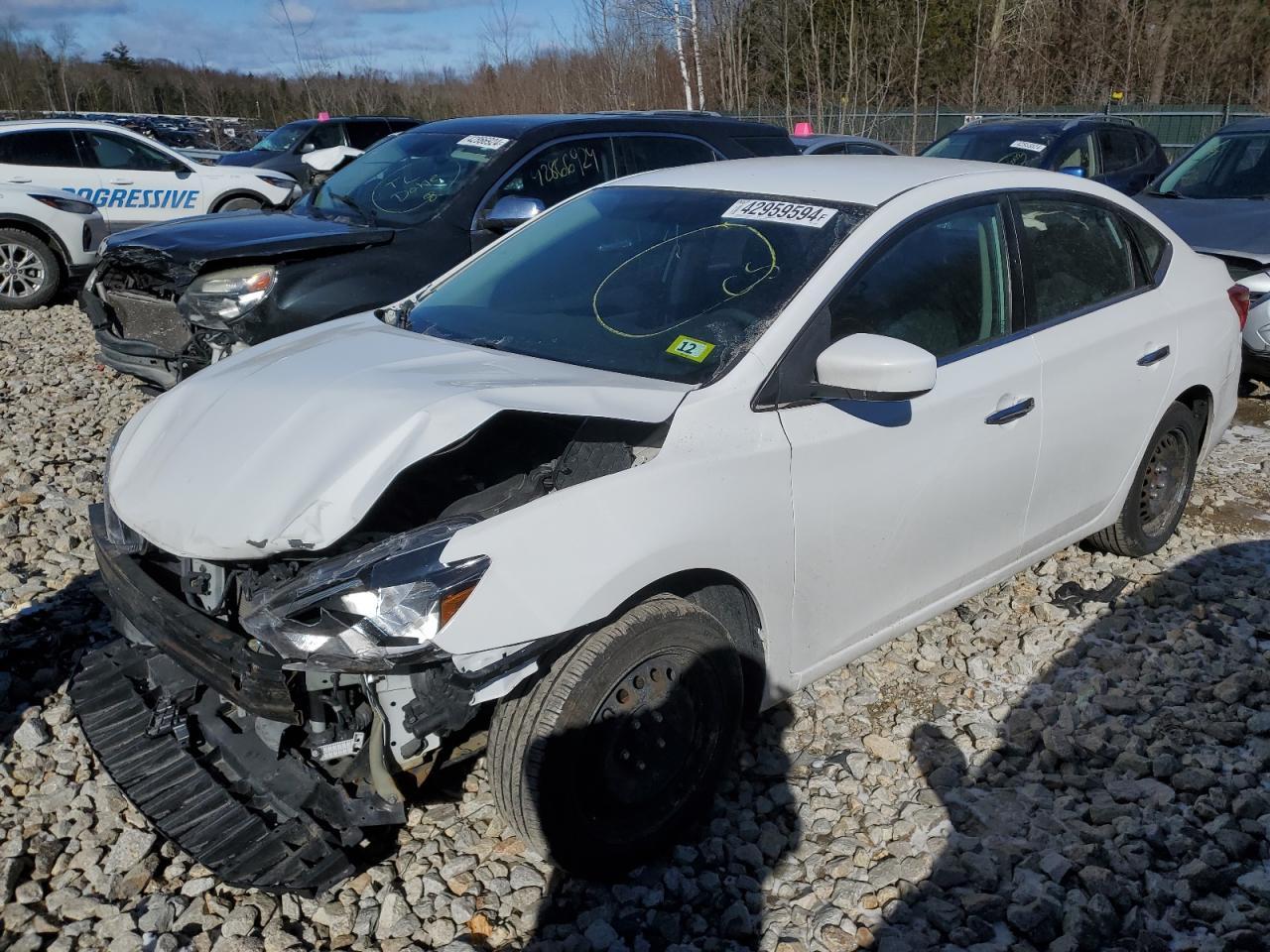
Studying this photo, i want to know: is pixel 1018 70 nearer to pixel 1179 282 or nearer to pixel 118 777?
pixel 1179 282

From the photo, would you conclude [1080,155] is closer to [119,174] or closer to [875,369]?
[875,369]

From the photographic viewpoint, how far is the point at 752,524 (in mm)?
2859

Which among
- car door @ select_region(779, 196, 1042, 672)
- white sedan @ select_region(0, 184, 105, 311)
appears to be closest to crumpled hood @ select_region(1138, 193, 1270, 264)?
car door @ select_region(779, 196, 1042, 672)

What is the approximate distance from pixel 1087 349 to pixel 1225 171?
18.3 ft

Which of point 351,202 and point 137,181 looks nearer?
point 351,202

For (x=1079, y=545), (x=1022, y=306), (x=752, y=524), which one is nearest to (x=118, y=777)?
(x=752, y=524)

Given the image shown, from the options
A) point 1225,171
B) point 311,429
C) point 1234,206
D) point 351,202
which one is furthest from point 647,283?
point 1225,171

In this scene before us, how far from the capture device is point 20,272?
33.9ft

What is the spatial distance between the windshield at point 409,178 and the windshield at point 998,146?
6049mm

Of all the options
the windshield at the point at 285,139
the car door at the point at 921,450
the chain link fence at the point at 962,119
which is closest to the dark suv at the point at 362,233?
the car door at the point at 921,450

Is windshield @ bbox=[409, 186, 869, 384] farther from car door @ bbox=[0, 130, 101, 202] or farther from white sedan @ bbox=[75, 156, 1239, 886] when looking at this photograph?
car door @ bbox=[0, 130, 101, 202]

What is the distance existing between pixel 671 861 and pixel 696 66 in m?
21.7

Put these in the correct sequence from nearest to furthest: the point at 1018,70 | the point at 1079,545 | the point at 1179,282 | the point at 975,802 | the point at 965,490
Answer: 1. the point at 975,802
2. the point at 965,490
3. the point at 1179,282
4. the point at 1079,545
5. the point at 1018,70

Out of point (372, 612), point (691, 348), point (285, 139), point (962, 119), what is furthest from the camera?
point (962, 119)
